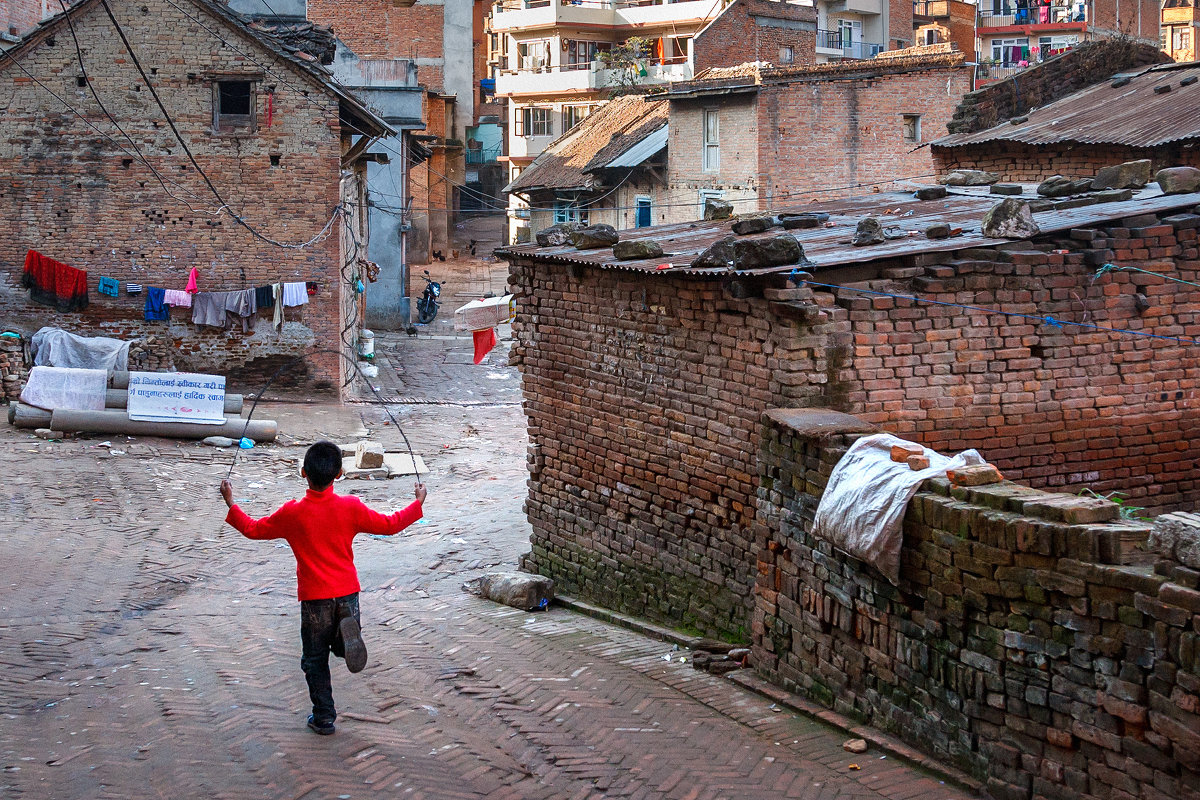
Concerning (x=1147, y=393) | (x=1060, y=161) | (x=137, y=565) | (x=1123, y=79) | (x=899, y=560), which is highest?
(x=1123, y=79)

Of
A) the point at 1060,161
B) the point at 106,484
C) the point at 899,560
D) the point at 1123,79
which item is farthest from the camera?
the point at 1123,79

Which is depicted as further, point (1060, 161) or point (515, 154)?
point (515, 154)

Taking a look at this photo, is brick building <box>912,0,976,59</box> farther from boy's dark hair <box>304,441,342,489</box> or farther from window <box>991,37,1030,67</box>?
boy's dark hair <box>304,441,342,489</box>

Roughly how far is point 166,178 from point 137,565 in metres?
10.9

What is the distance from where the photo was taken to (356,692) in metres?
8.12

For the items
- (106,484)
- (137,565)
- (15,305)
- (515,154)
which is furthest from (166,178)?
(515,154)

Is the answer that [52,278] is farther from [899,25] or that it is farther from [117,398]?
[899,25]

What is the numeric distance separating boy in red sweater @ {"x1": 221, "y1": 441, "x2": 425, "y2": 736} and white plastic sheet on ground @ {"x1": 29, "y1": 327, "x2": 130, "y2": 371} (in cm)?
1523

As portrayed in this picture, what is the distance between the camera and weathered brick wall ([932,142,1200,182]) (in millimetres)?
15906

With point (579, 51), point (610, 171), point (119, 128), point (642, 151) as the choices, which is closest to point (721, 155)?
point (642, 151)

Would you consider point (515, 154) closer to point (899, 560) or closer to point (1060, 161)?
point (1060, 161)

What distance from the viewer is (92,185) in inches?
859

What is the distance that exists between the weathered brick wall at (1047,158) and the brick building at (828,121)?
9.05 metres

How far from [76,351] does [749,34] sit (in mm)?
25591
